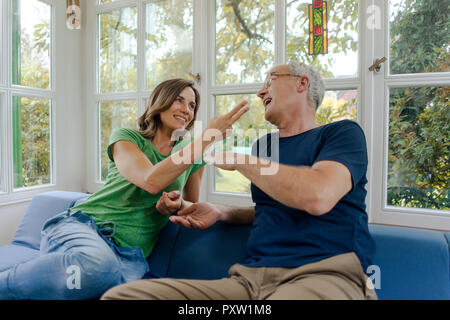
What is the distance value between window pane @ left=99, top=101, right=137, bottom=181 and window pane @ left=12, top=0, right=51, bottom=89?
46cm

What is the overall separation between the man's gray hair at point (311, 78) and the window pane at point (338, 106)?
0.58 m

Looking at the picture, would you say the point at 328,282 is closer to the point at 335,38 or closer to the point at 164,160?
the point at 164,160

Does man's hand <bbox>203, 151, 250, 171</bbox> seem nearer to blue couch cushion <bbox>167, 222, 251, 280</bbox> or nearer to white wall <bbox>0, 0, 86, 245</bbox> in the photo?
blue couch cushion <bbox>167, 222, 251, 280</bbox>

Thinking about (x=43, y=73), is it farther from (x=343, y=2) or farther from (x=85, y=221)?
(x=343, y=2)

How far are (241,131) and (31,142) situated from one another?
1584mm

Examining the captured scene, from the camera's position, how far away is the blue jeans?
3.47ft

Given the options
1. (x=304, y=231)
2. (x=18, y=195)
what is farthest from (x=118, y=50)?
(x=304, y=231)

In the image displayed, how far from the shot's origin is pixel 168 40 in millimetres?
2334

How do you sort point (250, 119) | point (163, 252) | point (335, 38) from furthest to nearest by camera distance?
1. point (250, 119)
2. point (335, 38)
3. point (163, 252)

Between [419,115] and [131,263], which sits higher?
[419,115]

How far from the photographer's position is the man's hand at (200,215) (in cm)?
123

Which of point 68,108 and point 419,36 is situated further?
point 68,108

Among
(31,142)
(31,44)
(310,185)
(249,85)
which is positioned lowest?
(310,185)

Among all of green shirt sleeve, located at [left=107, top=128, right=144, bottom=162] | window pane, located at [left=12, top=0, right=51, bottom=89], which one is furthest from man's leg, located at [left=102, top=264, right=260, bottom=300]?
window pane, located at [left=12, top=0, right=51, bottom=89]
